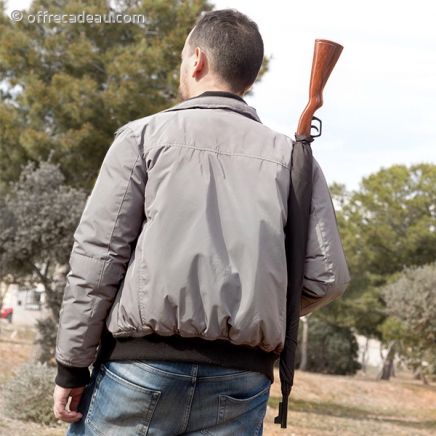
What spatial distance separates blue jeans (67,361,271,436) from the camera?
188cm

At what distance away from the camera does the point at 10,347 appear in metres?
14.5

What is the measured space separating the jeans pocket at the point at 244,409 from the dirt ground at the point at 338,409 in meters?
4.75

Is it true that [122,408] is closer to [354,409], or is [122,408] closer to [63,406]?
[63,406]

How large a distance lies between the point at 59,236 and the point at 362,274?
22.2 metres

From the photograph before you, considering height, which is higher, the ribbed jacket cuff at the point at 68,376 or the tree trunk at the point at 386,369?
the ribbed jacket cuff at the point at 68,376

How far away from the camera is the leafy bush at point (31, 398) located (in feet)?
23.0

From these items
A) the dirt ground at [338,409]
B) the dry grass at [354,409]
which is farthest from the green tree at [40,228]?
the dry grass at [354,409]

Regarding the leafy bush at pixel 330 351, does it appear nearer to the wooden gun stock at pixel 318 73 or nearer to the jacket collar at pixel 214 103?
the wooden gun stock at pixel 318 73

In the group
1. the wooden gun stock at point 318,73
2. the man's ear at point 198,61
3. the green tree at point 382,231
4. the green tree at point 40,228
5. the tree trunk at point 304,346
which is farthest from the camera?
the green tree at point 382,231

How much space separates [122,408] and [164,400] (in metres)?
0.12

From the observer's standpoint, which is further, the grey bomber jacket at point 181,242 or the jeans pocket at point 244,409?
the jeans pocket at point 244,409

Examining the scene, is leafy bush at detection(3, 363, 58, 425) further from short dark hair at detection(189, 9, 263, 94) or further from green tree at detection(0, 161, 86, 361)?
short dark hair at detection(189, 9, 263, 94)
